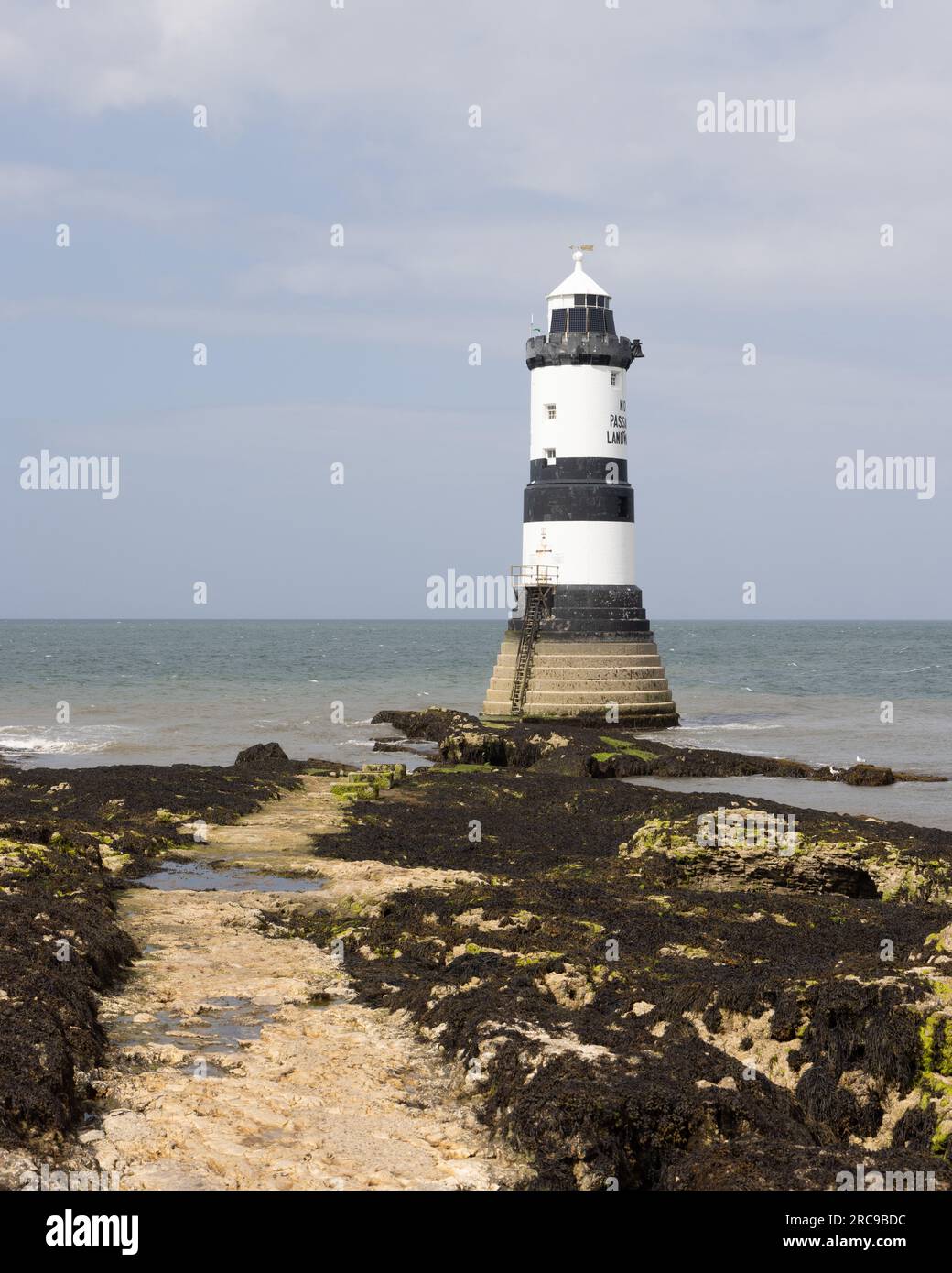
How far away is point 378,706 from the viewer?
220 feet

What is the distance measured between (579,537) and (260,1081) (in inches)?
1458

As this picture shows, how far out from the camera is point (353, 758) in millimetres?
41344

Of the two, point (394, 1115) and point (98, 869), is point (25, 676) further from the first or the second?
point (394, 1115)

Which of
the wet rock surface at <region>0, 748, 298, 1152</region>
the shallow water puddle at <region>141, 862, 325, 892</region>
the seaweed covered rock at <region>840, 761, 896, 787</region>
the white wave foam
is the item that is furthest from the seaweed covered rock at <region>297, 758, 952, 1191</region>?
the white wave foam

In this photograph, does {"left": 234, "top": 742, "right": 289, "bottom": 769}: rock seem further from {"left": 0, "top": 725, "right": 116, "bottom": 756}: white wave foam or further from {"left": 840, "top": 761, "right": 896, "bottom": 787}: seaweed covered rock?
{"left": 840, "top": 761, "right": 896, "bottom": 787}: seaweed covered rock

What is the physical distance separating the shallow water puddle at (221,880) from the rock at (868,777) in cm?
2252

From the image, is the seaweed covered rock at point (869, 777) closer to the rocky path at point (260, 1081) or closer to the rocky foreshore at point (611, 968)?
the rocky foreshore at point (611, 968)

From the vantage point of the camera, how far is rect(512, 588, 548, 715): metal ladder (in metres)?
46.1

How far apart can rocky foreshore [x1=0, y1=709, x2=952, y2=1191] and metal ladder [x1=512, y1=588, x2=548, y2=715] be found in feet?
70.6

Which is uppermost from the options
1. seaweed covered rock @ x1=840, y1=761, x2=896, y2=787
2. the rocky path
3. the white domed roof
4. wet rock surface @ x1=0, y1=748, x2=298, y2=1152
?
the white domed roof

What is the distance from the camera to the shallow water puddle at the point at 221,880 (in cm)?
1681

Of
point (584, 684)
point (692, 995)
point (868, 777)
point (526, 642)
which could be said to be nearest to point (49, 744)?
point (526, 642)

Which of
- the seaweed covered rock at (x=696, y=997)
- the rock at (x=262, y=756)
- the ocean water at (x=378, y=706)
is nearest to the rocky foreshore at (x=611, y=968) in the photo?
the seaweed covered rock at (x=696, y=997)
